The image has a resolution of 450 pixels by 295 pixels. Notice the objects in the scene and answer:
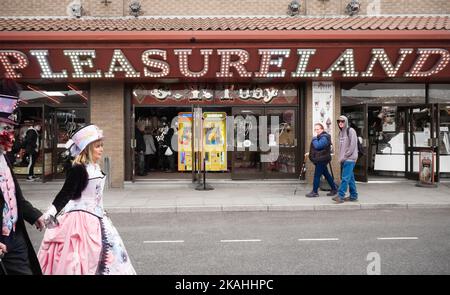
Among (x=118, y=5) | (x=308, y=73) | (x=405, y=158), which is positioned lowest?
(x=405, y=158)

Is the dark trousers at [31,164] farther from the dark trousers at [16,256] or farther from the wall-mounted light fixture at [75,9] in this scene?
the dark trousers at [16,256]

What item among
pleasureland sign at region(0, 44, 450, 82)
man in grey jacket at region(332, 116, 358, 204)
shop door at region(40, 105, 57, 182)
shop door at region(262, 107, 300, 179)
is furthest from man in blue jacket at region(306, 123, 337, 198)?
shop door at region(40, 105, 57, 182)

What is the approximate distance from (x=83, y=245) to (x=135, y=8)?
10939 mm

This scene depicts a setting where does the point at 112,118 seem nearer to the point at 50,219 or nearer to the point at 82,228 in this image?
the point at 82,228

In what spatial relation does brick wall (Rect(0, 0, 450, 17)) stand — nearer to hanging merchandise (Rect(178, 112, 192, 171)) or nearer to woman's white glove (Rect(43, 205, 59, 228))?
hanging merchandise (Rect(178, 112, 192, 171))

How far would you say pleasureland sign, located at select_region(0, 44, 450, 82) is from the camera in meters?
11.4

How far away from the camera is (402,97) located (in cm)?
1352

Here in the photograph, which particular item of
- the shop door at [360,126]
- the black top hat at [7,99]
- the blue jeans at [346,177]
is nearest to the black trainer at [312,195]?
the blue jeans at [346,177]

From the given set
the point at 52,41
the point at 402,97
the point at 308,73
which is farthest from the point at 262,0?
the point at 52,41

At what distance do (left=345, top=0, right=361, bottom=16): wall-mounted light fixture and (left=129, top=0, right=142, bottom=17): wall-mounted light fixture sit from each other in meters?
6.44

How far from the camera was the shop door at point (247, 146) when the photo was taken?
1345cm

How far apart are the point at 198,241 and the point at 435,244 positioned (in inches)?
134

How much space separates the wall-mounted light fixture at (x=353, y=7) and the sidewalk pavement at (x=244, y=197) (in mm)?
5298
